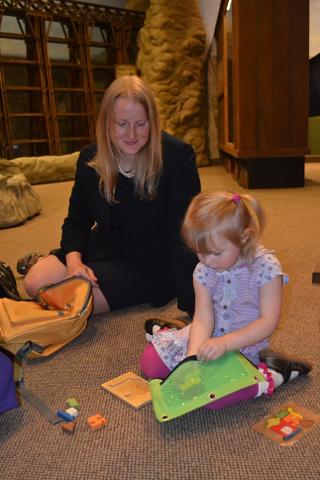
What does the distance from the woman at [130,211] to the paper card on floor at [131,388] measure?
1.31 feet

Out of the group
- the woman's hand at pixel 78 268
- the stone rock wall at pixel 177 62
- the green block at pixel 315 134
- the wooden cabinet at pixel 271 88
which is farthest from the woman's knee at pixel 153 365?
the green block at pixel 315 134

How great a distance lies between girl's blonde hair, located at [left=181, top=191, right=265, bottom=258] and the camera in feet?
3.51

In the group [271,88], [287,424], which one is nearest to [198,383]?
[287,424]

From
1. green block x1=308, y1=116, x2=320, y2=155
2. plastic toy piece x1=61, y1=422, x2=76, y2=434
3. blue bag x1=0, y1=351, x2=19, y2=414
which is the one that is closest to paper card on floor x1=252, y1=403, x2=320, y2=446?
plastic toy piece x1=61, y1=422, x2=76, y2=434

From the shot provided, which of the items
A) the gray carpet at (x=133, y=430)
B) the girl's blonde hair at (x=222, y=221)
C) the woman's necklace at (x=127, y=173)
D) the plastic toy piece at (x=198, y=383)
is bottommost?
the gray carpet at (x=133, y=430)

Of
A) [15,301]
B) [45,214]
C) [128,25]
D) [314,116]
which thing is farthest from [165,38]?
[15,301]

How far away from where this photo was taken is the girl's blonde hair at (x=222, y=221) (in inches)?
42.2

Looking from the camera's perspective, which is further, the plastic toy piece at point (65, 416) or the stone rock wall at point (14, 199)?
the stone rock wall at point (14, 199)

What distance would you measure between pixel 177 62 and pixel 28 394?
247 inches

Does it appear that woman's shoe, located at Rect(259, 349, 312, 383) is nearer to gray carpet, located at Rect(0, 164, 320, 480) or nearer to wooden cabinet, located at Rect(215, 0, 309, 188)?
gray carpet, located at Rect(0, 164, 320, 480)

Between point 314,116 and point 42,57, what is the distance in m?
4.00

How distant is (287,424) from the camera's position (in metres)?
1.00

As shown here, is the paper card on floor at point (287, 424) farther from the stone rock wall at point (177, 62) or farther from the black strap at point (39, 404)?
the stone rock wall at point (177, 62)

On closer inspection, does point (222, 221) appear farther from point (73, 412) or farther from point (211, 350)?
point (73, 412)
